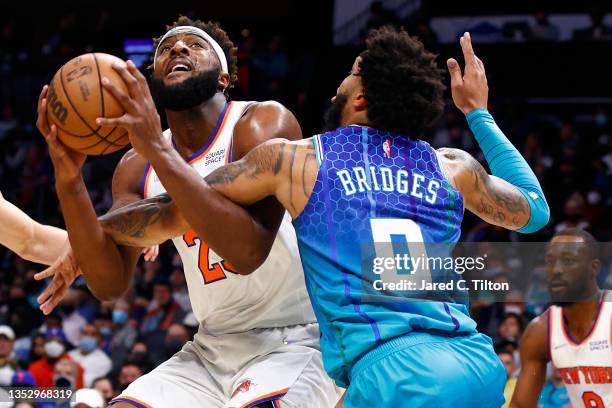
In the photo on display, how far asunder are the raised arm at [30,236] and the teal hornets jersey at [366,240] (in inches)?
68.6

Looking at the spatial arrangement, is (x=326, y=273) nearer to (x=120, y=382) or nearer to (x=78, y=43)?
(x=120, y=382)

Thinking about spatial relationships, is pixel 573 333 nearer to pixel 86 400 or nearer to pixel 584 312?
pixel 584 312

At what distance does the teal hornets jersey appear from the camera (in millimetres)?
3145

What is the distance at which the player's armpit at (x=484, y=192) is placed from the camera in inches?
135

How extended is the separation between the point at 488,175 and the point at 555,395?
13.3 feet

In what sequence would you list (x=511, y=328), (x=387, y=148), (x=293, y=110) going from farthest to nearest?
1. (x=293, y=110)
2. (x=511, y=328)
3. (x=387, y=148)

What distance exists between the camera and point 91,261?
3598mm

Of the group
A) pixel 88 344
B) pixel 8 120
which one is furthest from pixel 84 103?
pixel 8 120

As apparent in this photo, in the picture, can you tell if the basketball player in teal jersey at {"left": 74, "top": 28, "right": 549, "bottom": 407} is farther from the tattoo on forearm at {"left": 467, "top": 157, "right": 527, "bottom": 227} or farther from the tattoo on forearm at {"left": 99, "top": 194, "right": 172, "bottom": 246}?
the tattoo on forearm at {"left": 99, "top": 194, "right": 172, "bottom": 246}

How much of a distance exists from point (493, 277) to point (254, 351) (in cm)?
395

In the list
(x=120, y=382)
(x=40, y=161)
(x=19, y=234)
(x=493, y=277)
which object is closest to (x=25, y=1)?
(x=40, y=161)

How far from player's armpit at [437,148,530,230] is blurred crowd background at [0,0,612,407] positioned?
2.67 metres

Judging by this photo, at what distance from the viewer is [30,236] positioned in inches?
179

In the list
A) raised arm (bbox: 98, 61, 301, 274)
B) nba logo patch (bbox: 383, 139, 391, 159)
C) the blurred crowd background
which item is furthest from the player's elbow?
the blurred crowd background
